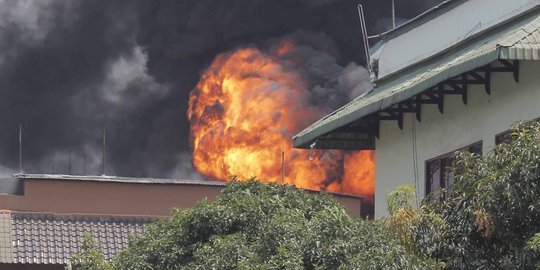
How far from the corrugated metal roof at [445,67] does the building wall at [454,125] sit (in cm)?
73

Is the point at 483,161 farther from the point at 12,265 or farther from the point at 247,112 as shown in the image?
the point at 247,112

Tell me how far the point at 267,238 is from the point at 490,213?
419 cm

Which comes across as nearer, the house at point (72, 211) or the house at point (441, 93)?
the house at point (441, 93)

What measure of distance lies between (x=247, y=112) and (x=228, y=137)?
1.60 metres

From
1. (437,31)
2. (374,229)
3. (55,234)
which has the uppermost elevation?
(437,31)

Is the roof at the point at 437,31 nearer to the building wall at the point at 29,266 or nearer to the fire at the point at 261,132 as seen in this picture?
the building wall at the point at 29,266

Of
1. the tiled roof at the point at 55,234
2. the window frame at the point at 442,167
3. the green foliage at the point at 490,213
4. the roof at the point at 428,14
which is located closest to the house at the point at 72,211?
the tiled roof at the point at 55,234

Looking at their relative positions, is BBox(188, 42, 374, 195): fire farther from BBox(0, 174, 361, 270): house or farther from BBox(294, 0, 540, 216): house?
BBox(294, 0, 540, 216): house

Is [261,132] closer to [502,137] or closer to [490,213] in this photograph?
[502,137]

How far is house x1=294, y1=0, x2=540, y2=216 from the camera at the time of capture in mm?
27688

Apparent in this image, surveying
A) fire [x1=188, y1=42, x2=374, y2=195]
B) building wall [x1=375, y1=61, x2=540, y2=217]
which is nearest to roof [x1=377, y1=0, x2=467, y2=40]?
building wall [x1=375, y1=61, x2=540, y2=217]

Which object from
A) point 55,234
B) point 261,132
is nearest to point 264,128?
point 261,132

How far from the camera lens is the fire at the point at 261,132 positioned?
64.4 meters

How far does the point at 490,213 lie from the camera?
22531 millimetres
